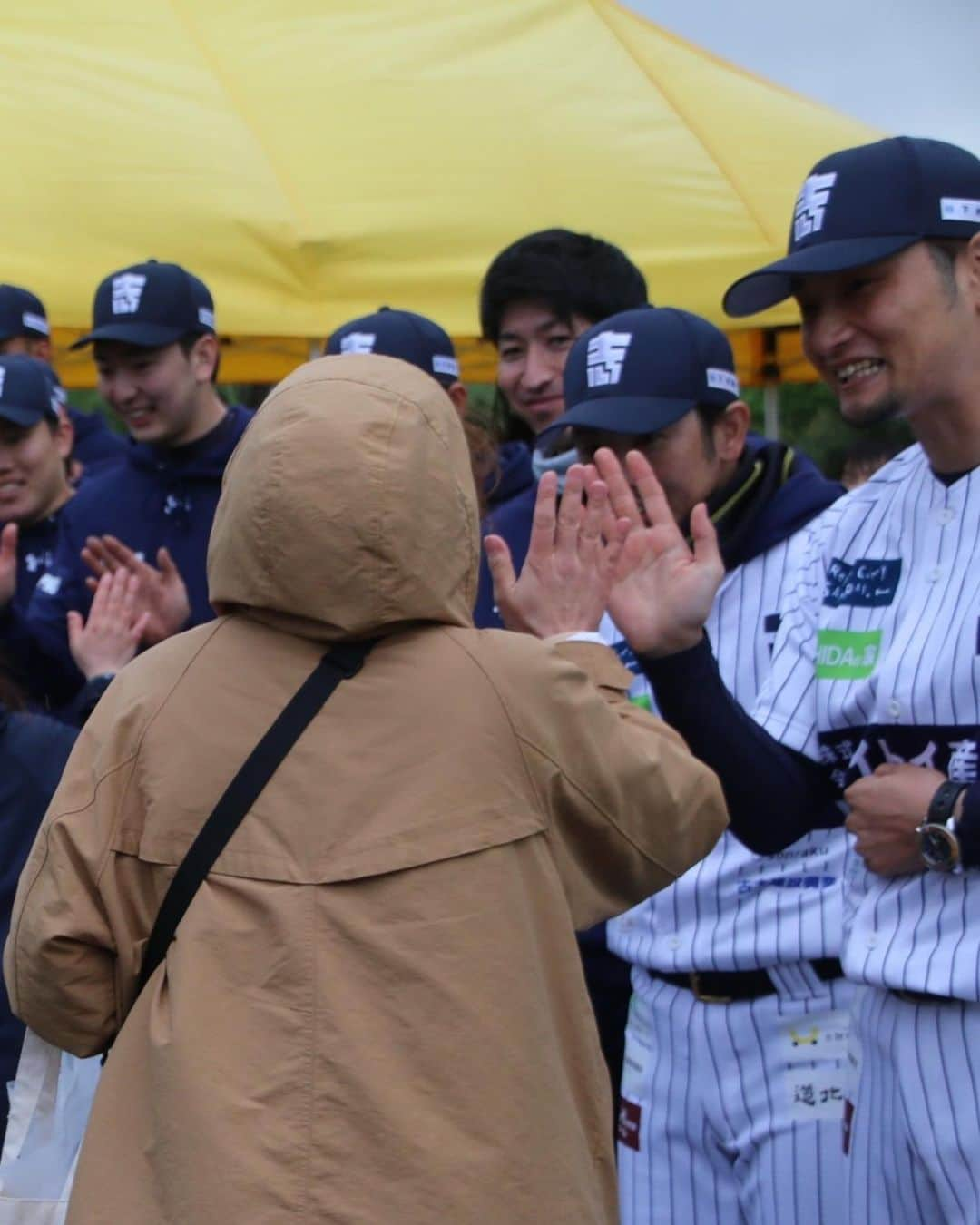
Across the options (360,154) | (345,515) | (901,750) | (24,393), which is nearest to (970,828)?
(901,750)

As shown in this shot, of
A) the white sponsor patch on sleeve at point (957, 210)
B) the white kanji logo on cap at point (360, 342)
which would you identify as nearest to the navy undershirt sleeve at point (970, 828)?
the white sponsor patch on sleeve at point (957, 210)

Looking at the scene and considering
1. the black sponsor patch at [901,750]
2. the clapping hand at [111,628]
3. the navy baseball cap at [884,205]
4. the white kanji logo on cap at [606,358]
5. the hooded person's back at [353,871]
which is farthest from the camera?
the clapping hand at [111,628]

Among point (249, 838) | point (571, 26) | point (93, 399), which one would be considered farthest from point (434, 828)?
point (93, 399)

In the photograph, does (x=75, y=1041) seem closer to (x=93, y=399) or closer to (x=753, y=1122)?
(x=753, y=1122)

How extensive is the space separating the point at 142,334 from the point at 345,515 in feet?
9.80

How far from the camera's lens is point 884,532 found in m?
2.72

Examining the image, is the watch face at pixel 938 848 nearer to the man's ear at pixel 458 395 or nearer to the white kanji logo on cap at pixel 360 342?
the man's ear at pixel 458 395

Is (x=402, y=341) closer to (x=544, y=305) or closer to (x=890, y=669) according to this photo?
(x=544, y=305)

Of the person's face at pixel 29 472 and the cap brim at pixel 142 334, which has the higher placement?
the cap brim at pixel 142 334

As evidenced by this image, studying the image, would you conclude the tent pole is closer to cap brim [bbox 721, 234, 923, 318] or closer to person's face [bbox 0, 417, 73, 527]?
person's face [bbox 0, 417, 73, 527]

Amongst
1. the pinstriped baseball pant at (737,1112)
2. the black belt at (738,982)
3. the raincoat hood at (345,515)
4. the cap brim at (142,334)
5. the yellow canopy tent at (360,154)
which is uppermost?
the yellow canopy tent at (360,154)

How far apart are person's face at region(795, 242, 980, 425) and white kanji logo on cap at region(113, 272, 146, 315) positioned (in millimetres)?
2872

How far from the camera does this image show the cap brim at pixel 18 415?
507cm

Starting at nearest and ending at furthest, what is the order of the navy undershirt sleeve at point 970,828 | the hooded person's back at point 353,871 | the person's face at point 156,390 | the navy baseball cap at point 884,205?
the hooded person's back at point 353,871 → the navy undershirt sleeve at point 970,828 → the navy baseball cap at point 884,205 → the person's face at point 156,390
